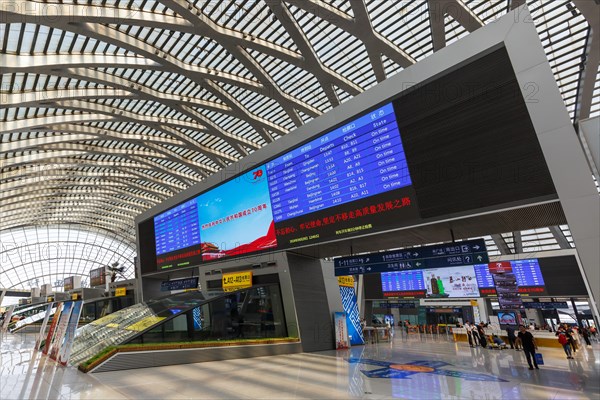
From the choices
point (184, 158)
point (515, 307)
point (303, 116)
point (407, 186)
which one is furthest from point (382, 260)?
point (184, 158)

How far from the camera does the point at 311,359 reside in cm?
1051

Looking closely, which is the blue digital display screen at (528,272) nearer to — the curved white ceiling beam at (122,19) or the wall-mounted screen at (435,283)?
the wall-mounted screen at (435,283)

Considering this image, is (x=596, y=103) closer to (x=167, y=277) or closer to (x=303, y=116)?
(x=303, y=116)

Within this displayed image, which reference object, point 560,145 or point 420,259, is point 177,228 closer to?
point 420,259

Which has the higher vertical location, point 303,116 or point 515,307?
point 303,116

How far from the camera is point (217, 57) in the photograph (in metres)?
21.4

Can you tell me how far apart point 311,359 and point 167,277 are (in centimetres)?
1290

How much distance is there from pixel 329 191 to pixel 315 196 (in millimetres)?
600

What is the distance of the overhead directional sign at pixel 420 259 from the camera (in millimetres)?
8570

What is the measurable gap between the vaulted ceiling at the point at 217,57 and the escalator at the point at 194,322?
12132 millimetres

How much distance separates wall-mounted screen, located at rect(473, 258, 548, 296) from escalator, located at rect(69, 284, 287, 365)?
60.1 feet

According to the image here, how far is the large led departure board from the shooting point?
369 inches

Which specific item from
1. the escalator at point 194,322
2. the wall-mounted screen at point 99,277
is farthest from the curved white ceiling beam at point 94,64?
the wall-mounted screen at point 99,277

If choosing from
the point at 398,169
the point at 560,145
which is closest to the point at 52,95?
the point at 398,169
